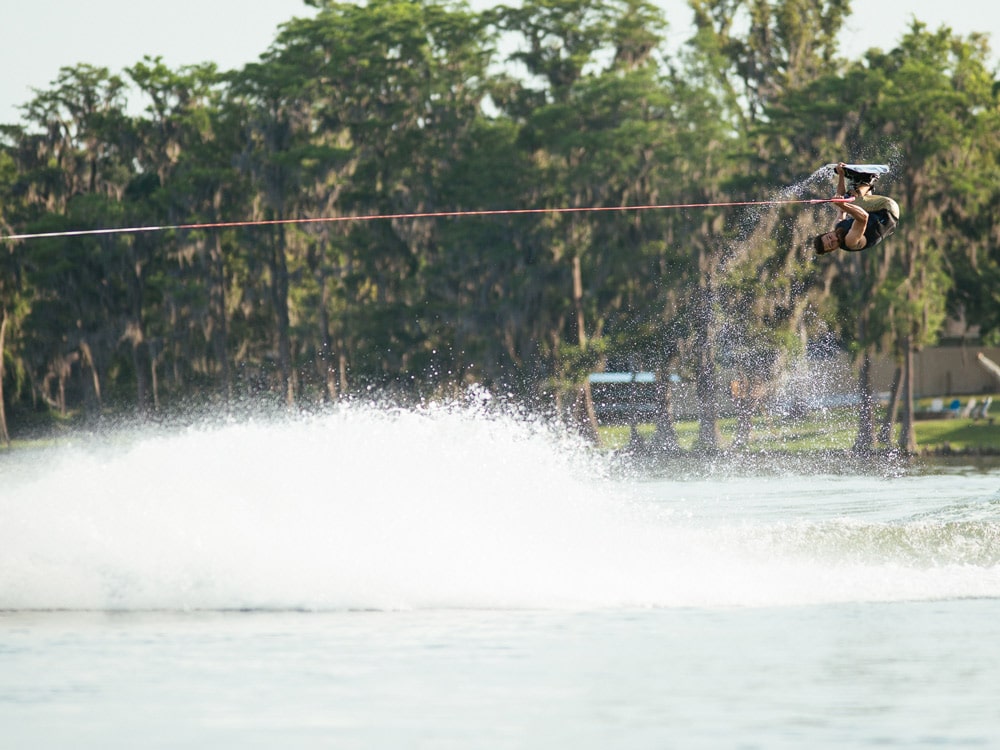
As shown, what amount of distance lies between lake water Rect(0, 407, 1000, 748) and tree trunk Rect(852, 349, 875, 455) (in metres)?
18.9

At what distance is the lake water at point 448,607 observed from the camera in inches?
482

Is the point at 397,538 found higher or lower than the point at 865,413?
higher

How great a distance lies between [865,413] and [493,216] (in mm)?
13484

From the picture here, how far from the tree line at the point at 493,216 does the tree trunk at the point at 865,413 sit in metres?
0.10

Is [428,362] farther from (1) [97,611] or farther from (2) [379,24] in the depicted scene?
(1) [97,611]

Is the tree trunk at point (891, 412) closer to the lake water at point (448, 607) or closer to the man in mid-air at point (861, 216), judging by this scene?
the lake water at point (448, 607)

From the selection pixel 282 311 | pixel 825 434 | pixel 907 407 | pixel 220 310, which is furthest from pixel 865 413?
pixel 220 310

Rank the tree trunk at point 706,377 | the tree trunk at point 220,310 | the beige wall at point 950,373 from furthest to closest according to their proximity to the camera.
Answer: the beige wall at point 950,373
the tree trunk at point 220,310
the tree trunk at point 706,377

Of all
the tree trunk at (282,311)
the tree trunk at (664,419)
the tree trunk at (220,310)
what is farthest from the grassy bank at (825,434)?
the tree trunk at (220,310)

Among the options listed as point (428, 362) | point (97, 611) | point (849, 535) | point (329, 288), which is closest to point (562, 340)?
point (428, 362)

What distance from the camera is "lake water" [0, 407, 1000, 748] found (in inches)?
482

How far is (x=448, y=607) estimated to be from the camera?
17.2 m

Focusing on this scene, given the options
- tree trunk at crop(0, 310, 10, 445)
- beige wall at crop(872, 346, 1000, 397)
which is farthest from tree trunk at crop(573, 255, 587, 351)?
tree trunk at crop(0, 310, 10, 445)

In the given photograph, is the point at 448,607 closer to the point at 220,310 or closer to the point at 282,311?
the point at 282,311
